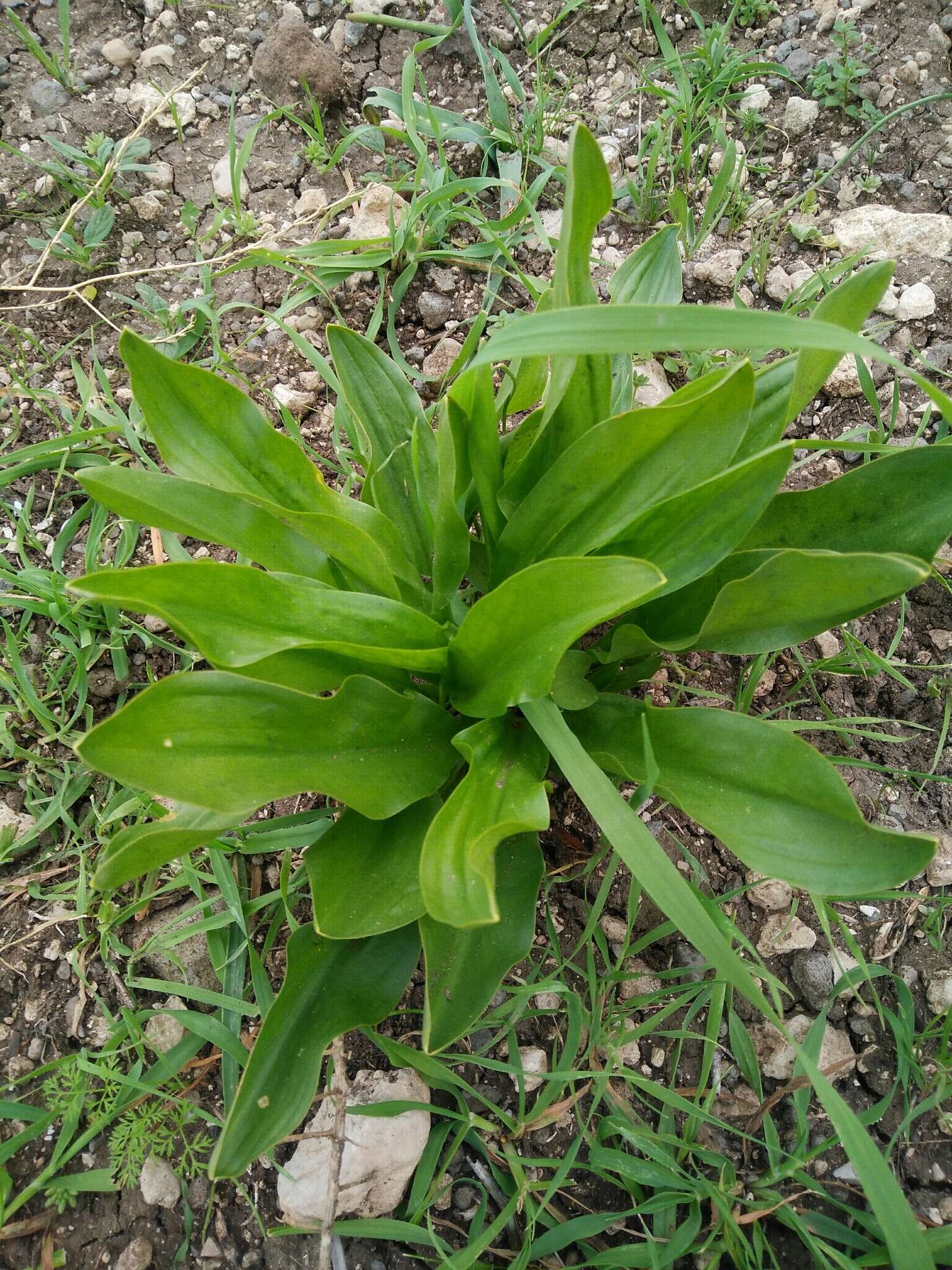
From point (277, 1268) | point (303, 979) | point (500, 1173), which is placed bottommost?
point (500, 1173)

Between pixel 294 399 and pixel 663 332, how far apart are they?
1044 millimetres

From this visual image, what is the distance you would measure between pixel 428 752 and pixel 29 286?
4.65 feet

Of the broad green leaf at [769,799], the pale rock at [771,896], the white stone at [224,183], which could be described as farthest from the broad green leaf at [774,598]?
the white stone at [224,183]

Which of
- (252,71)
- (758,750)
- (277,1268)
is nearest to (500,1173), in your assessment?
(277,1268)

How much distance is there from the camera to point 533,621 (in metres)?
0.97

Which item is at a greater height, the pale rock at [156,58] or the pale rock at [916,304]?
the pale rock at [156,58]

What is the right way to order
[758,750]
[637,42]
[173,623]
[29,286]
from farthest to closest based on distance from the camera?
1. [637,42]
2. [29,286]
3. [758,750]
4. [173,623]

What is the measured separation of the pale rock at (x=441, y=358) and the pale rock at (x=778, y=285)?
2.40ft

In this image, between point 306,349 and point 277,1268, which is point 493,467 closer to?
point 306,349

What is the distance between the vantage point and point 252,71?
6.64 feet

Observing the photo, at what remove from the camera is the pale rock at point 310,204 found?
6.29 ft

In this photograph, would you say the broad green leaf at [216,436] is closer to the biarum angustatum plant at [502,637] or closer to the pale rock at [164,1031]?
the biarum angustatum plant at [502,637]

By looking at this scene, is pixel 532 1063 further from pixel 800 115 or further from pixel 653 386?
pixel 800 115

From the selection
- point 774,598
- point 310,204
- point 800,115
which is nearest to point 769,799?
point 774,598
